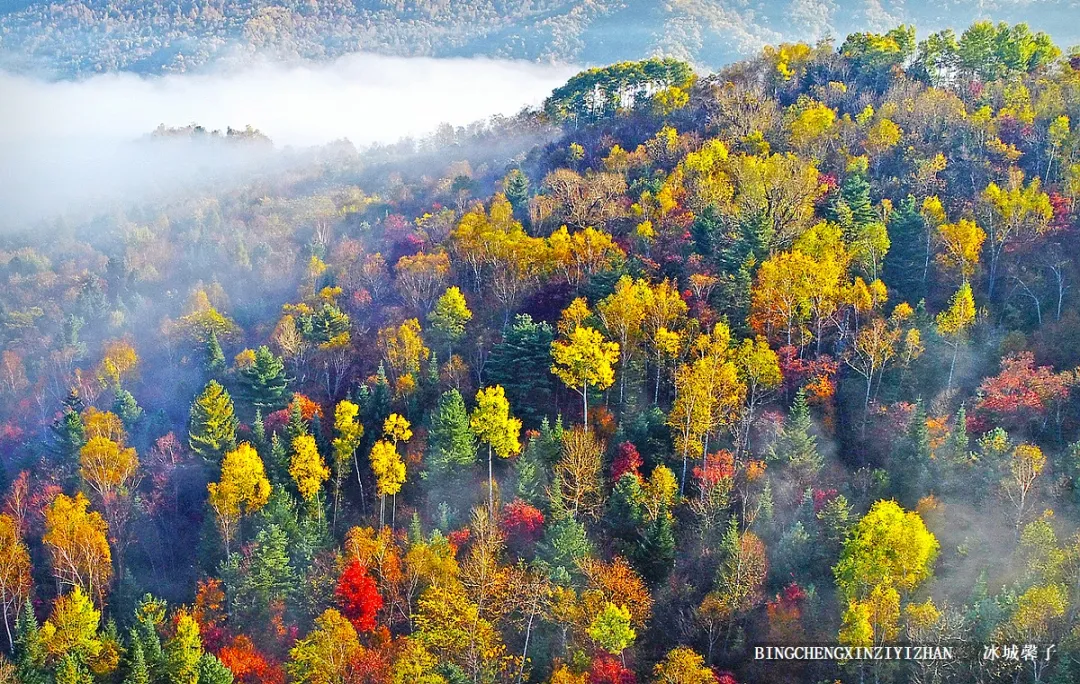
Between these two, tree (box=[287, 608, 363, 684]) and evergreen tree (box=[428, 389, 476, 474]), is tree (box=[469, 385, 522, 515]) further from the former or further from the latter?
tree (box=[287, 608, 363, 684])

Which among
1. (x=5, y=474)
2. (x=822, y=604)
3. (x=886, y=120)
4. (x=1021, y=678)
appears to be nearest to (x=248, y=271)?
(x=5, y=474)

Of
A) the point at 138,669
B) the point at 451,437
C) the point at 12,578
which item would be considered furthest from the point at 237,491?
the point at 12,578

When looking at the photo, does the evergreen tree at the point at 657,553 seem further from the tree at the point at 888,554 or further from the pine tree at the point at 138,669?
the pine tree at the point at 138,669

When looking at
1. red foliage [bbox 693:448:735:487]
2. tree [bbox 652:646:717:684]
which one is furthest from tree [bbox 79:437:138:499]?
tree [bbox 652:646:717:684]

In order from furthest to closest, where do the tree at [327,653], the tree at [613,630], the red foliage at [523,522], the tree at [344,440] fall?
the tree at [344,440] → the red foliage at [523,522] → the tree at [327,653] → the tree at [613,630]

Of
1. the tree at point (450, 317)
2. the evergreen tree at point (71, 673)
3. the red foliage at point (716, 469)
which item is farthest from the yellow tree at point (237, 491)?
the red foliage at point (716, 469)

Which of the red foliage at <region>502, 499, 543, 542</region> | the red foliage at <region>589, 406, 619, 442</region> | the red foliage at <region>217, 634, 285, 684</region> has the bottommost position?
the red foliage at <region>217, 634, 285, 684</region>

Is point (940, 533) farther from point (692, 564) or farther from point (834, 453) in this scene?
point (692, 564)
